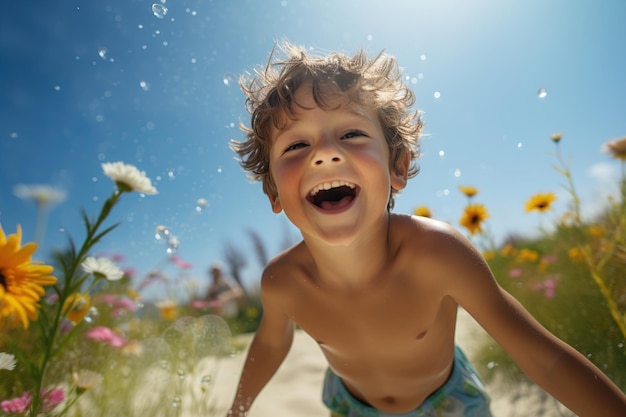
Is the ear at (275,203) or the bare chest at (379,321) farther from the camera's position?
the ear at (275,203)

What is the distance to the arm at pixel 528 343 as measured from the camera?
3.26 feet

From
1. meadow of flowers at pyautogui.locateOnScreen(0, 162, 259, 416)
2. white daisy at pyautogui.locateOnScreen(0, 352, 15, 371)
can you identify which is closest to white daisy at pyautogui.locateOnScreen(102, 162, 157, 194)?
meadow of flowers at pyautogui.locateOnScreen(0, 162, 259, 416)

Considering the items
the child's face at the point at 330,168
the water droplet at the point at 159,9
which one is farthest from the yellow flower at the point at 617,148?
the water droplet at the point at 159,9

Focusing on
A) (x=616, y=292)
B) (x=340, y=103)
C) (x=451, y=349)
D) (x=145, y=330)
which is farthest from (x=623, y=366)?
(x=145, y=330)

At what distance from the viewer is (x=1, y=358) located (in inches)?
42.3

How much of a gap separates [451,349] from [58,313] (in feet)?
4.42

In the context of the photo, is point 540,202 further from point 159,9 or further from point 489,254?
point 159,9

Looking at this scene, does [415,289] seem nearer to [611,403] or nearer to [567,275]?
[611,403]

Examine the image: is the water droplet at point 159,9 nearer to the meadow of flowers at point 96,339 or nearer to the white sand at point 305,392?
the meadow of flowers at point 96,339

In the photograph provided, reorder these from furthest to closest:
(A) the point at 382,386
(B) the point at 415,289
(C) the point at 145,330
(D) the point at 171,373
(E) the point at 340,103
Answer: (C) the point at 145,330, (D) the point at 171,373, (A) the point at 382,386, (B) the point at 415,289, (E) the point at 340,103

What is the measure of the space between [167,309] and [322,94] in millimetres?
2365

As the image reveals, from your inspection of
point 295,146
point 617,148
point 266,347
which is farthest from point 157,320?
point 617,148

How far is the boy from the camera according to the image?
1205 millimetres

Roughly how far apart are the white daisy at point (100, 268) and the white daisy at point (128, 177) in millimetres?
268
